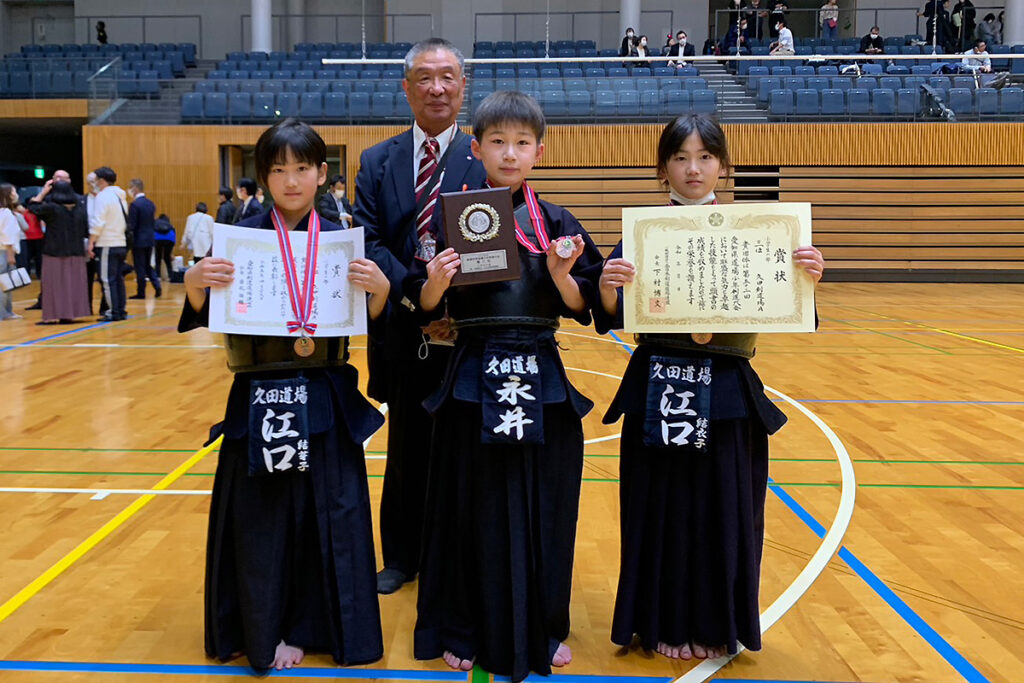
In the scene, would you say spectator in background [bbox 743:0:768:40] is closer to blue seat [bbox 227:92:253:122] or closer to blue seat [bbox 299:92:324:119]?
blue seat [bbox 299:92:324:119]

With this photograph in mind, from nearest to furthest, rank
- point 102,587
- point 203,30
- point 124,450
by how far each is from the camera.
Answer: point 102,587, point 124,450, point 203,30

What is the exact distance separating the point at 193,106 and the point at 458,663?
1441 cm

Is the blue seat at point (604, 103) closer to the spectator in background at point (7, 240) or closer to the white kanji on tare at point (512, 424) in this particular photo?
the spectator in background at point (7, 240)

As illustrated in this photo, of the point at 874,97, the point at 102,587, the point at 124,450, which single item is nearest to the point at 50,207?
the point at 124,450

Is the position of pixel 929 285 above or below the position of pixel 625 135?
below

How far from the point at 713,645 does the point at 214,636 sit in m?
1.27

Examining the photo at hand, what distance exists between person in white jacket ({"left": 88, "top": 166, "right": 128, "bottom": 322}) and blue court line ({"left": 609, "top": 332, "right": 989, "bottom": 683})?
755cm

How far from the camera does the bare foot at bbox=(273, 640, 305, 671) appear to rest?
7.65ft

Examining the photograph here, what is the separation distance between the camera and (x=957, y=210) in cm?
1454

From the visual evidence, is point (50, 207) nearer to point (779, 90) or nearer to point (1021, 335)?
point (1021, 335)

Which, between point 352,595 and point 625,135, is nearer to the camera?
point 352,595

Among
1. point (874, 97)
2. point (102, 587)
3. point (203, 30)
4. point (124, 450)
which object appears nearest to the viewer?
point (102, 587)

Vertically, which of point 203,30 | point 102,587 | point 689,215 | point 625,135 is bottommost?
point 102,587

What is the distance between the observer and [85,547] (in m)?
3.17
